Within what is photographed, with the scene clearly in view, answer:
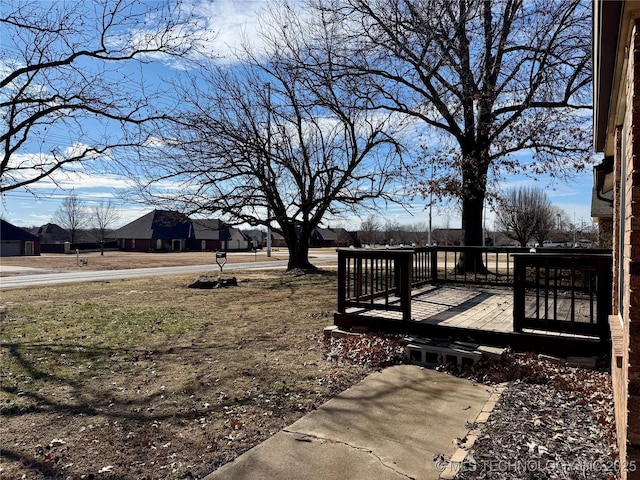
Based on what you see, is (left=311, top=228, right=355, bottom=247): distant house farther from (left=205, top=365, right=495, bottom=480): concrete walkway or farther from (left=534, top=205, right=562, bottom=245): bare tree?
(left=205, top=365, right=495, bottom=480): concrete walkway

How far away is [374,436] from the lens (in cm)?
332

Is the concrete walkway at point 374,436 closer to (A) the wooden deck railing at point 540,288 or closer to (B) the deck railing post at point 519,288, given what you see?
(B) the deck railing post at point 519,288

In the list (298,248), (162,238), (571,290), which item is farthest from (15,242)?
(571,290)

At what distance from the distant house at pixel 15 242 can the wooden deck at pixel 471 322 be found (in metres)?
56.3

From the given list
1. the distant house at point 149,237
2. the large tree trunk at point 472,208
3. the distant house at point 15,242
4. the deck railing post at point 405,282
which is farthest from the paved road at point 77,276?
the distant house at point 149,237

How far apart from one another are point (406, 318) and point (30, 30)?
24.1 feet

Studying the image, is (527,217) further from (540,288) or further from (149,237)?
(149,237)

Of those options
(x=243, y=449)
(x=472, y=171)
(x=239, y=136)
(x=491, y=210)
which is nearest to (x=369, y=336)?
(x=243, y=449)

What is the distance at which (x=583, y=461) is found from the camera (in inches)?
112

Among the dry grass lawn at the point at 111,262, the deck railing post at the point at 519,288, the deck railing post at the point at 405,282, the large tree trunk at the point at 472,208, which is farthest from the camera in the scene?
the dry grass lawn at the point at 111,262

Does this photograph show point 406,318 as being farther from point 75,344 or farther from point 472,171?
point 472,171

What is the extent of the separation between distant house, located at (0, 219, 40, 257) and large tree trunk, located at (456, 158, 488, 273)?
5327cm

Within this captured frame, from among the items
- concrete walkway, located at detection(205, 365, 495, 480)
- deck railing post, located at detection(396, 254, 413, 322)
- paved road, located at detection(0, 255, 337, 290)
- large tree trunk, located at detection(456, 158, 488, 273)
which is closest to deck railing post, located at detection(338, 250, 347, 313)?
deck railing post, located at detection(396, 254, 413, 322)

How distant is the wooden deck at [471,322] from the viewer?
4.98 metres
